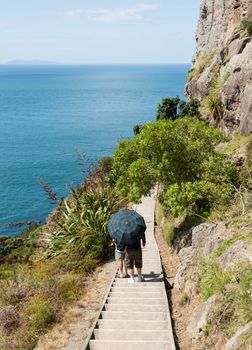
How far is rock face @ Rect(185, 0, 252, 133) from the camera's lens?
28.1 m

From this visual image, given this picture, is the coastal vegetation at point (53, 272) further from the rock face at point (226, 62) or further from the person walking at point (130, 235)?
the rock face at point (226, 62)

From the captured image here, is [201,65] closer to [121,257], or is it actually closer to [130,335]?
[121,257]

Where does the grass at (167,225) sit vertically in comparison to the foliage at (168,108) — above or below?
below

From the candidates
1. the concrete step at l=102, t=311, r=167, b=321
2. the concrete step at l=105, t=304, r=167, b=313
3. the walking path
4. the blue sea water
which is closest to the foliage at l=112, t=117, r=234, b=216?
the walking path

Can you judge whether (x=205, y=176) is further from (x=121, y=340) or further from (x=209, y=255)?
(x=121, y=340)

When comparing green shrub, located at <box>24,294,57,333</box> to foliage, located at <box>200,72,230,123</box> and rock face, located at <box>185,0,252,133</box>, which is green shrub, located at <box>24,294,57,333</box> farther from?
foliage, located at <box>200,72,230,123</box>

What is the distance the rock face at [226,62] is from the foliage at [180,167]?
912 cm

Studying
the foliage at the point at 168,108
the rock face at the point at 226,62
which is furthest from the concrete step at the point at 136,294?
the foliage at the point at 168,108

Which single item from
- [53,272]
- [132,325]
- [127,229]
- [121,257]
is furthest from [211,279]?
[53,272]

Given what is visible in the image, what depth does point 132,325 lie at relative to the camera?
31.5ft

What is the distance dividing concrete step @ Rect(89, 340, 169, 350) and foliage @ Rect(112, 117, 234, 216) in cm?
716

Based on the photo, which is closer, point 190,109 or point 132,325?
point 132,325

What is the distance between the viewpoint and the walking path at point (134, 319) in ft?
28.6

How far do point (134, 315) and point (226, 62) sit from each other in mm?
28944
